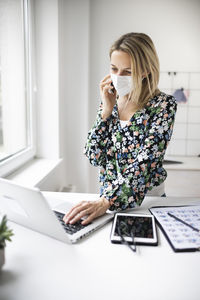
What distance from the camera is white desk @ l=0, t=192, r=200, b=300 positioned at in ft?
2.06

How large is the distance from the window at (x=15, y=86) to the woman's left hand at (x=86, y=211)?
834mm

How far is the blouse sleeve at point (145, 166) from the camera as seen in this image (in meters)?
1.04

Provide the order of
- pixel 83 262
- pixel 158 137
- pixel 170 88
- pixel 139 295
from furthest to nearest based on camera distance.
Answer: pixel 170 88, pixel 158 137, pixel 83 262, pixel 139 295

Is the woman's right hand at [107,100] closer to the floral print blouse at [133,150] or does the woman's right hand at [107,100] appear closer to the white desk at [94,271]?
the floral print blouse at [133,150]

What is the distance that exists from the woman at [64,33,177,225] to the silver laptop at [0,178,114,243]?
0.04 m

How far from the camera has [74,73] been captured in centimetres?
255

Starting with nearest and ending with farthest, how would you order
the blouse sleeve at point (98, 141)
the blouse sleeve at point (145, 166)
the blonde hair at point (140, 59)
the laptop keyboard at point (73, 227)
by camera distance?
the laptop keyboard at point (73, 227)
the blouse sleeve at point (145, 166)
the blonde hair at point (140, 59)
the blouse sleeve at point (98, 141)

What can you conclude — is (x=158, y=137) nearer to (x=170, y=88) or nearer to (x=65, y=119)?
(x=65, y=119)

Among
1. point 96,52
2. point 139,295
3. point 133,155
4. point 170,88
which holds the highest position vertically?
point 96,52

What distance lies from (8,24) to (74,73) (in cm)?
81

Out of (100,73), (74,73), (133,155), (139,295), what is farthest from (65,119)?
(139,295)

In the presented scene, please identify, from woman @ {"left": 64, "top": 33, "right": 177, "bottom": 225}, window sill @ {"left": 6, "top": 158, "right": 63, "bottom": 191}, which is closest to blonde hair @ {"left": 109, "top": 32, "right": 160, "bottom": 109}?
woman @ {"left": 64, "top": 33, "right": 177, "bottom": 225}

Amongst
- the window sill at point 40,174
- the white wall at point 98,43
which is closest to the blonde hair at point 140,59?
the window sill at point 40,174

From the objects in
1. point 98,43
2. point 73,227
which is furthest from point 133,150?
point 98,43
